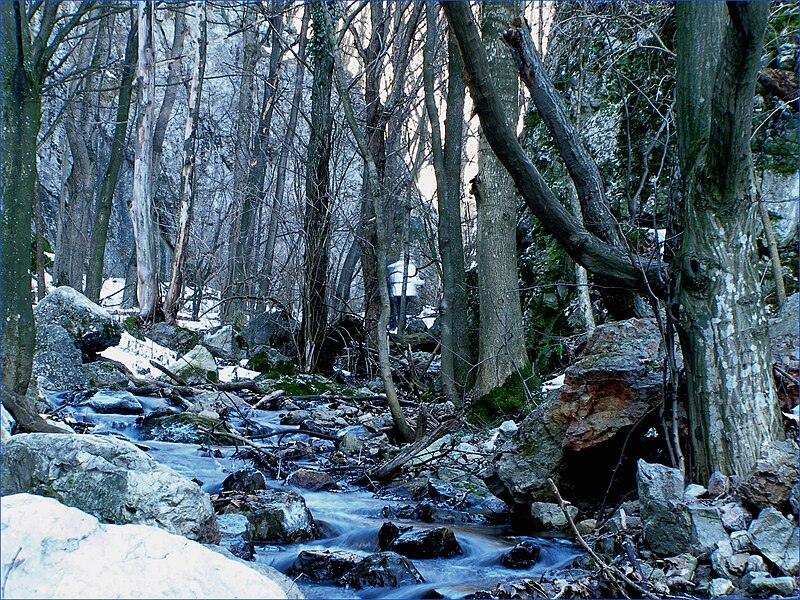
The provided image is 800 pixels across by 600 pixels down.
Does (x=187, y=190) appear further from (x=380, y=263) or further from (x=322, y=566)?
(x=322, y=566)

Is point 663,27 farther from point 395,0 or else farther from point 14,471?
point 14,471

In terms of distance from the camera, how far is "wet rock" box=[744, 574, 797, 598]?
2.99m

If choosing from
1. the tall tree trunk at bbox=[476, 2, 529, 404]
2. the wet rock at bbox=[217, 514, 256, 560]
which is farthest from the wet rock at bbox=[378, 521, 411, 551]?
the tall tree trunk at bbox=[476, 2, 529, 404]

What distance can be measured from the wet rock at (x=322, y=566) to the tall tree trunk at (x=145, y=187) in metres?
10.8

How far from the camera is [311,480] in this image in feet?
19.3

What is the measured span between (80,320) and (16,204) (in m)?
5.46

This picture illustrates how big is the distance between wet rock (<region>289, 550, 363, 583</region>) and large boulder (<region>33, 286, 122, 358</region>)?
7.32 metres

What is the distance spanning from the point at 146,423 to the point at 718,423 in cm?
598

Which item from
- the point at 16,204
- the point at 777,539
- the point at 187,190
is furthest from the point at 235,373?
the point at 777,539

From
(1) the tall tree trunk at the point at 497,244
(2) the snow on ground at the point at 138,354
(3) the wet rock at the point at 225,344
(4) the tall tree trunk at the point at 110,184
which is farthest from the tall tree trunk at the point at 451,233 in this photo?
(4) the tall tree trunk at the point at 110,184

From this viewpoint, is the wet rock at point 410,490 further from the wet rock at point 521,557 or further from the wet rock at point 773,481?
the wet rock at point 773,481

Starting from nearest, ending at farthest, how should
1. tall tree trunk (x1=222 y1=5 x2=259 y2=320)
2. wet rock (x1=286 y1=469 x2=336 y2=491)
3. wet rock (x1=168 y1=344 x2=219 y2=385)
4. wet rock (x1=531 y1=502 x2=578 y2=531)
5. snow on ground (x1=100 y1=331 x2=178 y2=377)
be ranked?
wet rock (x1=531 y1=502 x2=578 y2=531)
wet rock (x1=286 y1=469 x2=336 y2=491)
wet rock (x1=168 y1=344 x2=219 y2=385)
snow on ground (x1=100 y1=331 x2=178 y2=377)
tall tree trunk (x1=222 y1=5 x2=259 y2=320)

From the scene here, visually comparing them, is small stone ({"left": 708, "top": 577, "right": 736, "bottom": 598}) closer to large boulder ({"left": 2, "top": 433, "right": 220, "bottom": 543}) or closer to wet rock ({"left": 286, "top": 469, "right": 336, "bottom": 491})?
large boulder ({"left": 2, "top": 433, "right": 220, "bottom": 543})

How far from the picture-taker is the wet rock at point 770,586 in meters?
2.99
